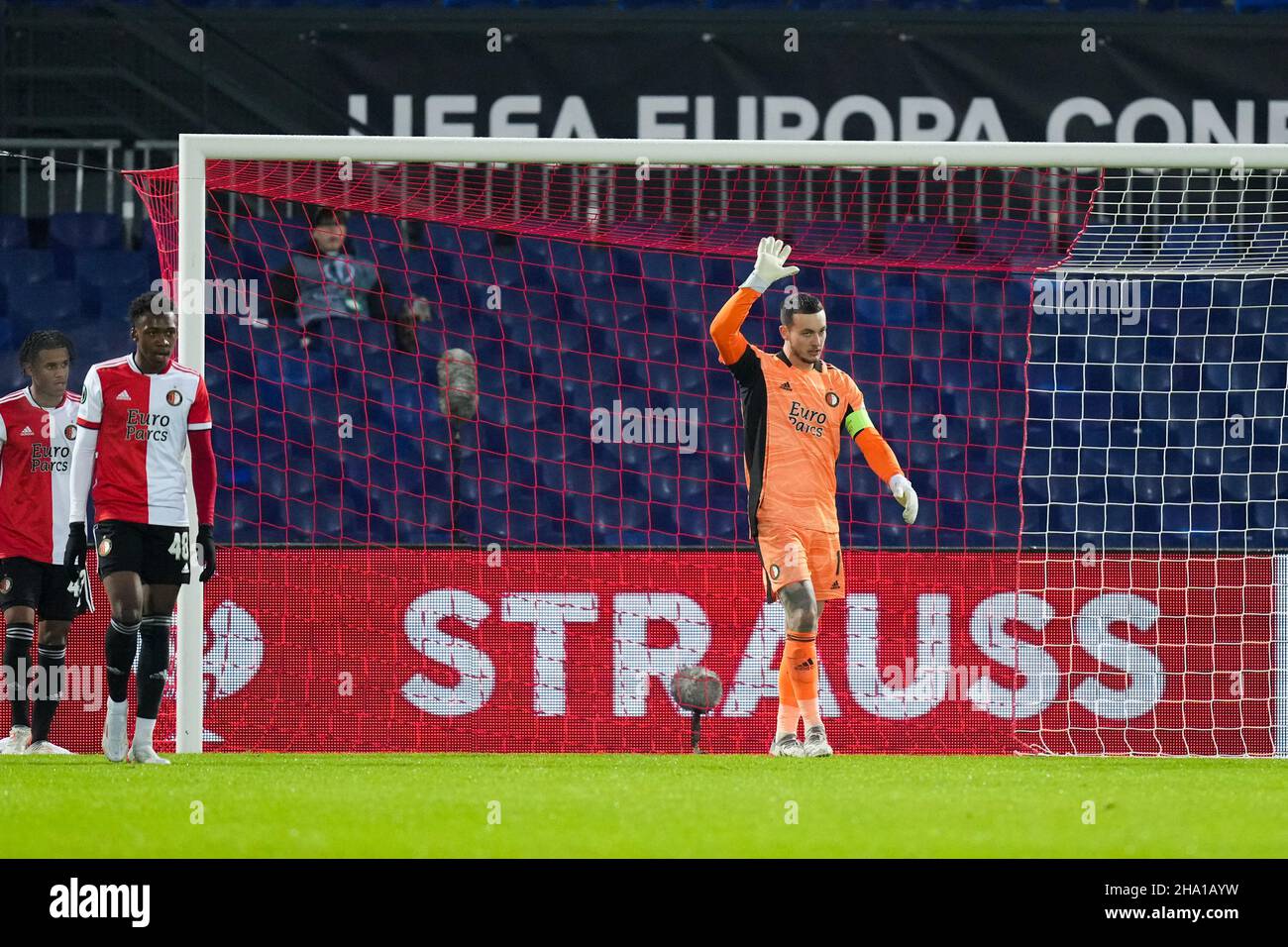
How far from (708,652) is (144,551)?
9.29 ft

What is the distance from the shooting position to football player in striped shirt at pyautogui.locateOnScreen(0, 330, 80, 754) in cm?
698

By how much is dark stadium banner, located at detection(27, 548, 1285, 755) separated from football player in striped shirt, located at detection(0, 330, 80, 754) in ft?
2.55

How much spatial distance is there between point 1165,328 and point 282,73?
5.50 m

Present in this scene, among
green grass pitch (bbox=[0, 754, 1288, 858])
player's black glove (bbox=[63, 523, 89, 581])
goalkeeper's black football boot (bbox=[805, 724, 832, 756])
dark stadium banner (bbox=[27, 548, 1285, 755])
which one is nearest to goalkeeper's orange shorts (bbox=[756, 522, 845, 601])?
goalkeeper's black football boot (bbox=[805, 724, 832, 756])

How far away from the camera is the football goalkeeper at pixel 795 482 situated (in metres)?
6.58

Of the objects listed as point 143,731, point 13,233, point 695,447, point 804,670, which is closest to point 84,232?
point 13,233

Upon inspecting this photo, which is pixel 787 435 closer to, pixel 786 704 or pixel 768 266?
pixel 768 266

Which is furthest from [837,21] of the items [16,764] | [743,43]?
[16,764]

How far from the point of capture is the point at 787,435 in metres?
6.74

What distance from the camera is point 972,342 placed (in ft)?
34.2

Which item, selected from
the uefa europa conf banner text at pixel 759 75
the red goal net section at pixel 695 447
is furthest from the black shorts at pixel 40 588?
the uefa europa conf banner text at pixel 759 75

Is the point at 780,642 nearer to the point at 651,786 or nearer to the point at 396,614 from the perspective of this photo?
the point at 396,614

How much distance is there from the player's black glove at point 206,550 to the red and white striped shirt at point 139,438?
0.14 m
